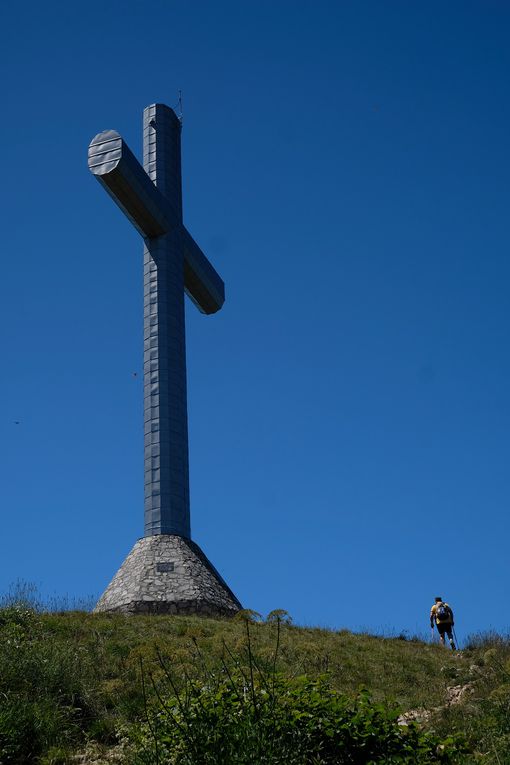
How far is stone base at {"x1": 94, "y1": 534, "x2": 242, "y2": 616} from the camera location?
73.3ft

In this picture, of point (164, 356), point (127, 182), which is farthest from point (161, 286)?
point (127, 182)

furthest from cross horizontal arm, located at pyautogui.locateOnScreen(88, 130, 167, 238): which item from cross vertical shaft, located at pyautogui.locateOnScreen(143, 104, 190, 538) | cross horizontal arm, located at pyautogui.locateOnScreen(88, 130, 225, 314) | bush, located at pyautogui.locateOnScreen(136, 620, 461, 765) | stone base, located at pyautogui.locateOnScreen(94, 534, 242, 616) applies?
bush, located at pyautogui.locateOnScreen(136, 620, 461, 765)

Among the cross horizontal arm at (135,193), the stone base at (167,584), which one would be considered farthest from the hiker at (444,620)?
the cross horizontal arm at (135,193)

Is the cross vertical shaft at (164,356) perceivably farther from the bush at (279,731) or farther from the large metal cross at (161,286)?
the bush at (279,731)

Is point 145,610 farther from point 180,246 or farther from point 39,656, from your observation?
point 180,246

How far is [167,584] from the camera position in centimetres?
2286

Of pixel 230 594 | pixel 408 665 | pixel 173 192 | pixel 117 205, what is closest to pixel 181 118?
pixel 173 192

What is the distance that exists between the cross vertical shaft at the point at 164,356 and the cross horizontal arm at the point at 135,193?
1.45ft

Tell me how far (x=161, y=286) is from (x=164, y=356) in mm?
2092

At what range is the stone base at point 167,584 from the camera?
22.3m

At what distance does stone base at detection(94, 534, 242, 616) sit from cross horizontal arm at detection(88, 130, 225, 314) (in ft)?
28.6

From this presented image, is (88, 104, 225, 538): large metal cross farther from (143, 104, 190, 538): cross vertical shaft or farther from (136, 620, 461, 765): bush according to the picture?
(136, 620, 461, 765): bush

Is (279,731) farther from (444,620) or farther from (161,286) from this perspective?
(161,286)

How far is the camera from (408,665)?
17.4m
